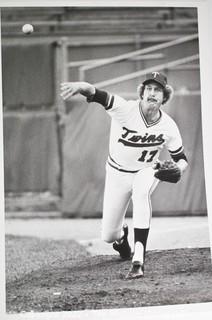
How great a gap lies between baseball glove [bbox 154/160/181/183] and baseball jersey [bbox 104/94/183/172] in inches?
1.9

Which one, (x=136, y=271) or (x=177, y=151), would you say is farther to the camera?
(x=177, y=151)

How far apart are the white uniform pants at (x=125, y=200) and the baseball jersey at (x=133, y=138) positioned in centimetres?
5

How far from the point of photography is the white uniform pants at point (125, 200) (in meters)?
2.60

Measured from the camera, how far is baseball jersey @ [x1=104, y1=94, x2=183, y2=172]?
2623 millimetres

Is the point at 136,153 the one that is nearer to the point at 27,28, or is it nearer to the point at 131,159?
the point at 131,159

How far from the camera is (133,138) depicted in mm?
2621

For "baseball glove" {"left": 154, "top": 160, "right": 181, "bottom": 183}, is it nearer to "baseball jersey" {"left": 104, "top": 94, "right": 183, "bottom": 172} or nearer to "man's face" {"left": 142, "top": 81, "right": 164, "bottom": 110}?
"baseball jersey" {"left": 104, "top": 94, "right": 183, "bottom": 172}

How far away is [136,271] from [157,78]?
3.38 feet

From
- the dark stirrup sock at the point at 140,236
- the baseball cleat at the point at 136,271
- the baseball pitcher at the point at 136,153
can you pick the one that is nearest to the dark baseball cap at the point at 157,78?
the baseball pitcher at the point at 136,153

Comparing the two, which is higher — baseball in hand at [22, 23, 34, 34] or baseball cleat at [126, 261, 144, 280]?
baseball in hand at [22, 23, 34, 34]

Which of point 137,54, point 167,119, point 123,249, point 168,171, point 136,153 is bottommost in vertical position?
point 123,249

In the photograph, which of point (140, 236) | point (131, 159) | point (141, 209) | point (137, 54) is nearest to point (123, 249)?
point (140, 236)

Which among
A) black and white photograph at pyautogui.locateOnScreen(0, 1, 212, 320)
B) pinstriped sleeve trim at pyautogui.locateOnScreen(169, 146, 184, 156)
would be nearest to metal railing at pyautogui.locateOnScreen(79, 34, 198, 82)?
black and white photograph at pyautogui.locateOnScreen(0, 1, 212, 320)

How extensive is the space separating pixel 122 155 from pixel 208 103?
55 cm
